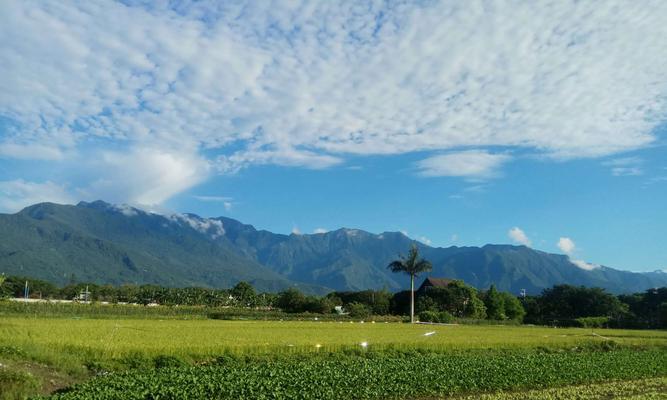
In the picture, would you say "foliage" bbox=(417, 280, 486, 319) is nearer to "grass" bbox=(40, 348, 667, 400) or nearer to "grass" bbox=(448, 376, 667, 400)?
"grass" bbox=(40, 348, 667, 400)

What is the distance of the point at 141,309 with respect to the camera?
75.2 meters

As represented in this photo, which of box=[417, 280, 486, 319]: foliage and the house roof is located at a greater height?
the house roof

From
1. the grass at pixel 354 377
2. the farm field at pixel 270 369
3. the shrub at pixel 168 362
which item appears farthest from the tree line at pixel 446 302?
the shrub at pixel 168 362

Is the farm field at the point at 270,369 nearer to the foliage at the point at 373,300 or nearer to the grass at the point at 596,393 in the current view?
the grass at the point at 596,393

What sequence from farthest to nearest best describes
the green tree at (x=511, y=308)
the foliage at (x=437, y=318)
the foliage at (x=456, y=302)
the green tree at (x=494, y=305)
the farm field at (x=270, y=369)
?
the green tree at (x=511, y=308), the green tree at (x=494, y=305), the foliage at (x=456, y=302), the foliage at (x=437, y=318), the farm field at (x=270, y=369)

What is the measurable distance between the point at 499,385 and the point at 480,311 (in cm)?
8891

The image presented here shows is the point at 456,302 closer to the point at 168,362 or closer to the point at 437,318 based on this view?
the point at 437,318

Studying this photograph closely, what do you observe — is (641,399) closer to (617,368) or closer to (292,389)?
(617,368)

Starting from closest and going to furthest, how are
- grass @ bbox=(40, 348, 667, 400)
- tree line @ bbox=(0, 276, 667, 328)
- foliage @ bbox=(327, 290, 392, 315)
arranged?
grass @ bbox=(40, 348, 667, 400) < tree line @ bbox=(0, 276, 667, 328) < foliage @ bbox=(327, 290, 392, 315)

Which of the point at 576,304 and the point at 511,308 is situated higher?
the point at 576,304

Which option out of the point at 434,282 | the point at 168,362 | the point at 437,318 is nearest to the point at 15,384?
the point at 168,362

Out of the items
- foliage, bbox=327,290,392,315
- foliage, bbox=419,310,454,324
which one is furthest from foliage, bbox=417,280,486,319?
foliage, bbox=419,310,454,324

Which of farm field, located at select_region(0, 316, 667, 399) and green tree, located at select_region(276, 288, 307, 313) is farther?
green tree, located at select_region(276, 288, 307, 313)

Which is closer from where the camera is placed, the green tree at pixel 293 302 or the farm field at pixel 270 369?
the farm field at pixel 270 369
